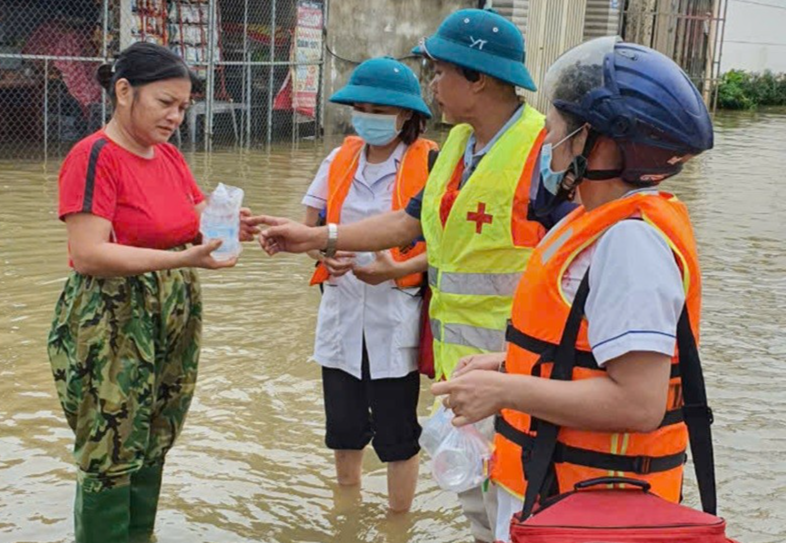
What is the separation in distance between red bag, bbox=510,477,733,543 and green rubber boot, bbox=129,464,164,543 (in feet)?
6.99

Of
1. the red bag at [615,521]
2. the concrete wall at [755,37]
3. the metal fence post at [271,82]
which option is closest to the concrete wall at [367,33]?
the metal fence post at [271,82]

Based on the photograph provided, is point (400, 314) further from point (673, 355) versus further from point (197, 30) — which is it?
point (197, 30)

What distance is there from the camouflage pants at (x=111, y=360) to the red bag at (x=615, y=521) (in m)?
1.85

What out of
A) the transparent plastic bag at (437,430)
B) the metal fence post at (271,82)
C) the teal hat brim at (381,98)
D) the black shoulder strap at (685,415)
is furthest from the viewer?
the metal fence post at (271,82)

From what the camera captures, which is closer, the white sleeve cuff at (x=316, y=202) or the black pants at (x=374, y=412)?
the black pants at (x=374, y=412)

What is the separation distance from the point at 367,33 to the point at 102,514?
14.7 metres

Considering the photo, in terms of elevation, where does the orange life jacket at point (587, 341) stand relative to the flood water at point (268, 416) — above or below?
above

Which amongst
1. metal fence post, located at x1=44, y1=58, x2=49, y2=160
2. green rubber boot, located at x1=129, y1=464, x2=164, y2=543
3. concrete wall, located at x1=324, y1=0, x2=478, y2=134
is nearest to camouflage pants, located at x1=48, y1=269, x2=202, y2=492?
green rubber boot, located at x1=129, y1=464, x2=164, y2=543

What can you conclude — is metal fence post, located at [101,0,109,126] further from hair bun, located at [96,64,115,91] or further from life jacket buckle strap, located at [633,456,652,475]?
life jacket buckle strap, located at [633,456,652,475]

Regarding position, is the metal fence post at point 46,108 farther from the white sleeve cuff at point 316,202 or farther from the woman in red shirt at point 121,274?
the woman in red shirt at point 121,274

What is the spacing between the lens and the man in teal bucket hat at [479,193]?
3.35 m

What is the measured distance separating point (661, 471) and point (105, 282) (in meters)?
2.03

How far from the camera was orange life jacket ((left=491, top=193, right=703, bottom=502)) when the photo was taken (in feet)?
7.72

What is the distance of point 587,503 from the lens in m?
2.30
